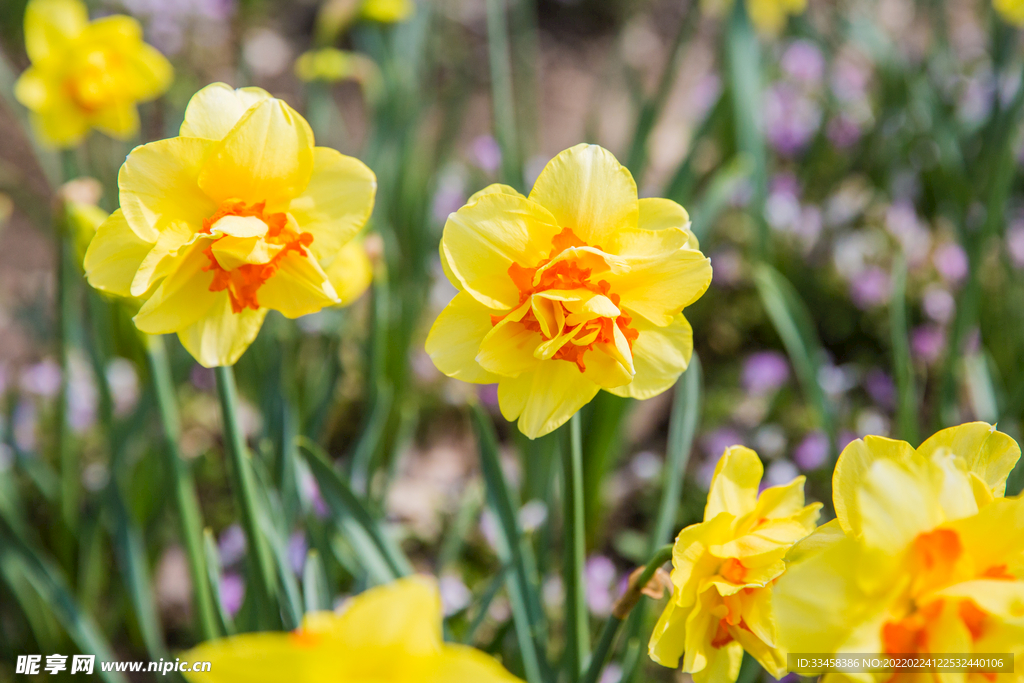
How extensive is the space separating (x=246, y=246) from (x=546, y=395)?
35cm

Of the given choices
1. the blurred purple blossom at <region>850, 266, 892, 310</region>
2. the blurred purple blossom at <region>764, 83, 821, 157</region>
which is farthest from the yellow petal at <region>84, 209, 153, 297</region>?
the blurred purple blossom at <region>764, 83, 821, 157</region>

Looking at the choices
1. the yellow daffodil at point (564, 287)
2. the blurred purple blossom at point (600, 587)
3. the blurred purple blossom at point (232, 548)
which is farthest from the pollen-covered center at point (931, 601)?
the blurred purple blossom at point (232, 548)

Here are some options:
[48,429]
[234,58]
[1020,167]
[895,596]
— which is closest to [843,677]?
[895,596]

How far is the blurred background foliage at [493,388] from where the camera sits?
4.28 ft

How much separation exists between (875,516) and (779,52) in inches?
123

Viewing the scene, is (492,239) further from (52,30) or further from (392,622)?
(52,30)

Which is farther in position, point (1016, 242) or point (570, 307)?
point (1016, 242)

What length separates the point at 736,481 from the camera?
712mm

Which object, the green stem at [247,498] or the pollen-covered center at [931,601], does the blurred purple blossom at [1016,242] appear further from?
the green stem at [247,498]

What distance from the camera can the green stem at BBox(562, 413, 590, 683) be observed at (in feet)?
2.56

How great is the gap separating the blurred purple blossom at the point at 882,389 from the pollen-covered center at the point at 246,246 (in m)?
1.95

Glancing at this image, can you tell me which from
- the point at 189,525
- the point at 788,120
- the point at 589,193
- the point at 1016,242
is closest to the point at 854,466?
the point at 589,193

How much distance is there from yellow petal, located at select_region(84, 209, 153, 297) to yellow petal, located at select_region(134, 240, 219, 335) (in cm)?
5

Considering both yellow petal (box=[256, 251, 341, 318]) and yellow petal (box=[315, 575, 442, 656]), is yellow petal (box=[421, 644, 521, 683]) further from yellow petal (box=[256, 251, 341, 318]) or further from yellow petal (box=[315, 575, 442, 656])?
yellow petal (box=[256, 251, 341, 318])
